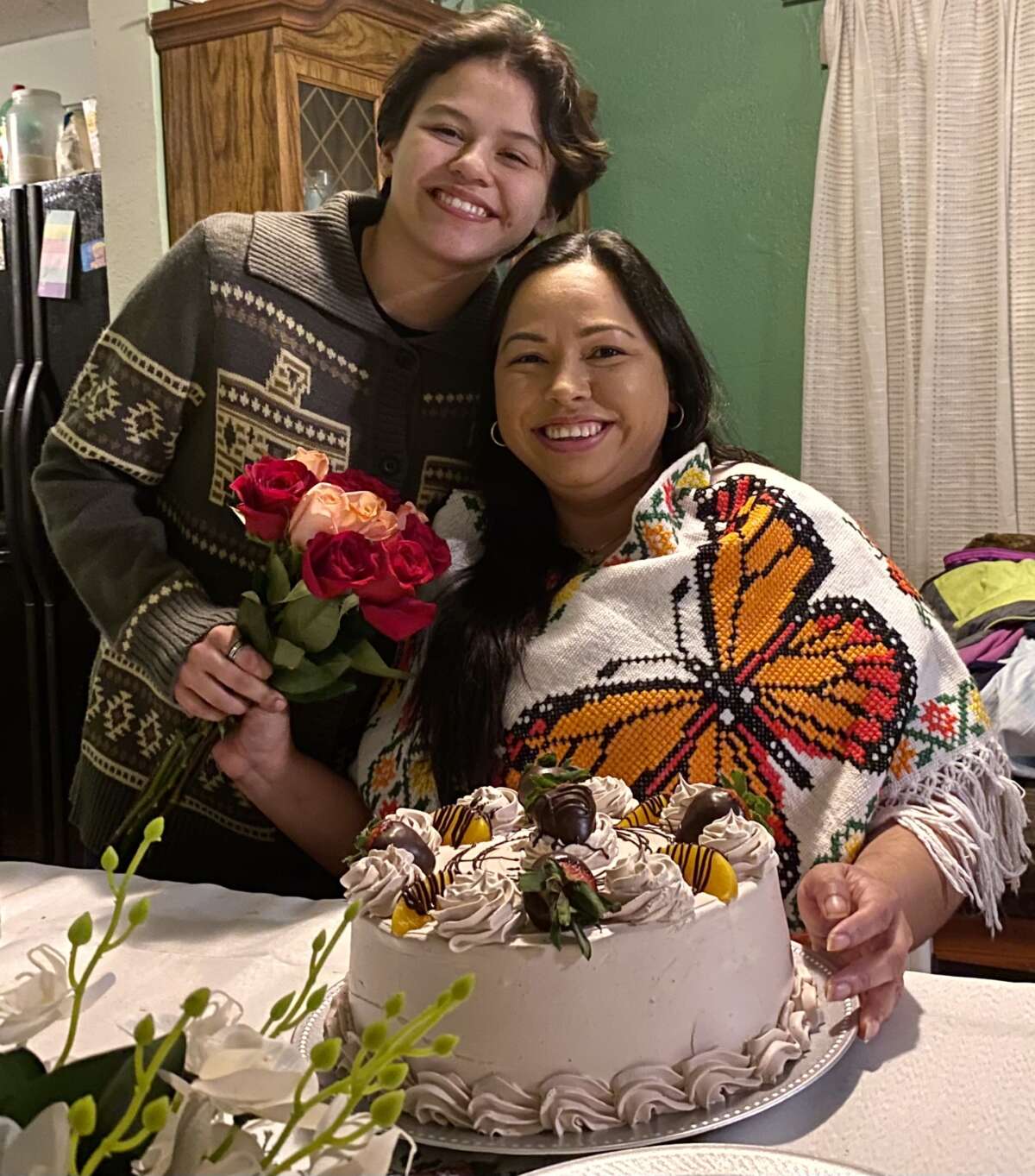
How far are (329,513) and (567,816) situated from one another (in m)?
0.43

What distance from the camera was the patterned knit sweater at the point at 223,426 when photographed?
1.47 m

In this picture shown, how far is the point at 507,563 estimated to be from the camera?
59.1 inches

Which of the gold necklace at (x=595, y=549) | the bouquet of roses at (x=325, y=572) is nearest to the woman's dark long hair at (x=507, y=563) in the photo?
the gold necklace at (x=595, y=549)

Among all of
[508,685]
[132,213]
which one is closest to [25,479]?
[132,213]

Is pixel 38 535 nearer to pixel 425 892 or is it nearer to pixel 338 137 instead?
pixel 338 137

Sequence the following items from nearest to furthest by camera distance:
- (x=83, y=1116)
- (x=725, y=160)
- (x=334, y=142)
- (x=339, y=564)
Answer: (x=83, y=1116) < (x=339, y=564) < (x=334, y=142) < (x=725, y=160)

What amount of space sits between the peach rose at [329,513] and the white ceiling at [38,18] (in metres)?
3.59

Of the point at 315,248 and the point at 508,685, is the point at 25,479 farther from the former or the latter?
the point at 508,685

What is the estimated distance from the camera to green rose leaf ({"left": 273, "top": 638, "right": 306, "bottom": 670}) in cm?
117

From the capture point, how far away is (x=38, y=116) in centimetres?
358

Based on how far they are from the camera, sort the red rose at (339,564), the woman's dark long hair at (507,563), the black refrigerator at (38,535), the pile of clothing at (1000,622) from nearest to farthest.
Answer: the red rose at (339,564), the woman's dark long hair at (507,563), the pile of clothing at (1000,622), the black refrigerator at (38,535)

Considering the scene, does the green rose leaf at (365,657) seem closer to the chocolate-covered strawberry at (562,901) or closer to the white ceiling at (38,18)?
the chocolate-covered strawberry at (562,901)

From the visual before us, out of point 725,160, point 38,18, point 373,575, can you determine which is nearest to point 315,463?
point 373,575

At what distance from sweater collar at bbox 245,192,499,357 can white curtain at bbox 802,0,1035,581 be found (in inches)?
84.0
